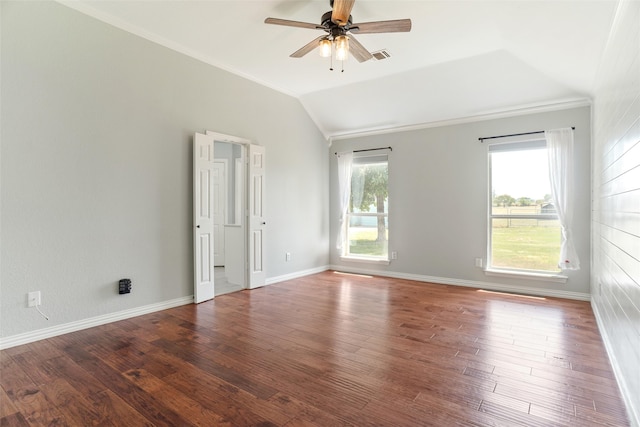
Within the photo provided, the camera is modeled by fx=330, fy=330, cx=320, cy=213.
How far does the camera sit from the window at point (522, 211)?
4.39 metres

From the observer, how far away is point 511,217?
4.64m

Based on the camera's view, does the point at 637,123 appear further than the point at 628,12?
No

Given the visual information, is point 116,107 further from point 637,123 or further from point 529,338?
point 529,338

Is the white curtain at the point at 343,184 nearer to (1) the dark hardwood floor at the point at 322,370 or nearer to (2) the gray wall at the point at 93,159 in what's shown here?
(2) the gray wall at the point at 93,159

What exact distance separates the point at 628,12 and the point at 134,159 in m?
4.23

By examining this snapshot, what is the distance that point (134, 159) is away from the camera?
3.55 meters

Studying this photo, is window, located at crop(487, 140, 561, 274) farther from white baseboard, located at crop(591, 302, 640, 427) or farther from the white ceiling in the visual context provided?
white baseboard, located at crop(591, 302, 640, 427)

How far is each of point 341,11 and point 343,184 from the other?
12.2 feet

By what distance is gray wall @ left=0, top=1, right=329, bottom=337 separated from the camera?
2.78 metres

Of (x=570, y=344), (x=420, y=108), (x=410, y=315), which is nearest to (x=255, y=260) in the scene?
(x=410, y=315)

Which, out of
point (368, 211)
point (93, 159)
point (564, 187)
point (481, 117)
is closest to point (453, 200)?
point (481, 117)

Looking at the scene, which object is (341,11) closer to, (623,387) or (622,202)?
(622,202)

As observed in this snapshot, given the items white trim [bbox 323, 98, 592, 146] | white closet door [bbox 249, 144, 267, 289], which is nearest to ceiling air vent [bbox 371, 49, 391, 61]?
white trim [bbox 323, 98, 592, 146]

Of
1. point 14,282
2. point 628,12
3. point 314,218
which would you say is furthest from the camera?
point 314,218
